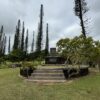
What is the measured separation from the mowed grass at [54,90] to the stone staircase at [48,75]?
2.92ft

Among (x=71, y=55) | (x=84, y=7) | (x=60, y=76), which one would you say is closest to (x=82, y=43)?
(x=71, y=55)

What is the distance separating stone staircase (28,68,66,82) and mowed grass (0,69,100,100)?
890 mm

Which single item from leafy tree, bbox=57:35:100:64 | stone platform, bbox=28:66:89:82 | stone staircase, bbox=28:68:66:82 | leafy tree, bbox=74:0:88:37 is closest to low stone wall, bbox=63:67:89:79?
stone platform, bbox=28:66:89:82

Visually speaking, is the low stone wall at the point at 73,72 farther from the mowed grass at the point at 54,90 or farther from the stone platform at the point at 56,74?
the mowed grass at the point at 54,90

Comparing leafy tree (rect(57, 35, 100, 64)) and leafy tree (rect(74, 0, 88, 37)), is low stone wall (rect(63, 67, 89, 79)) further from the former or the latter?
leafy tree (rect(74, 0, 88, 37))

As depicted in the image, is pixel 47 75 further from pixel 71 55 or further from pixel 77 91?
pixel 77 91

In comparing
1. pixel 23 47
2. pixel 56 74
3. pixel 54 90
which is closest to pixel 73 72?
pixel 56 74

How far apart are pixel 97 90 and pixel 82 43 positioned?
6.62 m

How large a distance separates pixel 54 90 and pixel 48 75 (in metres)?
3.99

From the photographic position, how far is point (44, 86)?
16.2 meters

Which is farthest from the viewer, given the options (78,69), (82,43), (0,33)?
(0,33)

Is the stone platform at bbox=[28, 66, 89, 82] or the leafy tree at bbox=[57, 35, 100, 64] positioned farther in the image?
the leafy tree at bbox=[57, 35, 100, 64]

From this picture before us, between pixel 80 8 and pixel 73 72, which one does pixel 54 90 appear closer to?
pixel 73 72

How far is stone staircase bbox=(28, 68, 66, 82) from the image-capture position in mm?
18075
